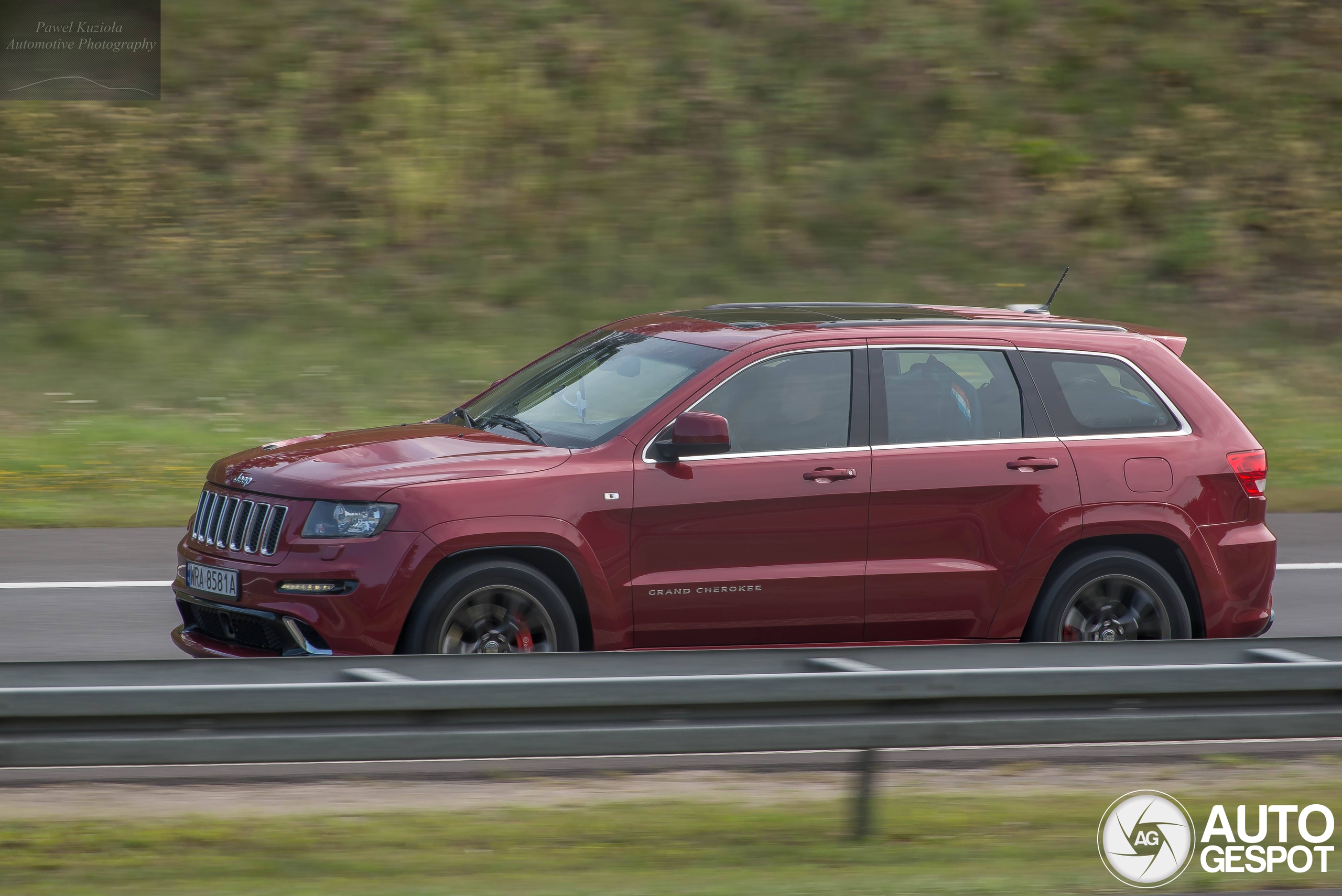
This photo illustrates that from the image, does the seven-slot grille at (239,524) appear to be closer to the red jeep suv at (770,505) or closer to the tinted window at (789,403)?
the red jeep suv at (770,505)

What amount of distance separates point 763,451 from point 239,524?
7.31 ft

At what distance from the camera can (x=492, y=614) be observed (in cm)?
650

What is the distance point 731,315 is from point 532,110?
41.2 ft

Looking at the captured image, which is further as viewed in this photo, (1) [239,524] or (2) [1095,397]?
(2) [1095,397]

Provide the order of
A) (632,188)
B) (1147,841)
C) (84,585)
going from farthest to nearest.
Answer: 1. (632,188)
2. (84,585)
3. (1147,841)

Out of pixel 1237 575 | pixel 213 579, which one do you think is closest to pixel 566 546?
pixel 213 579

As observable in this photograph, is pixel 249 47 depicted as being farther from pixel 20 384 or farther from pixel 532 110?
pixel 20 384

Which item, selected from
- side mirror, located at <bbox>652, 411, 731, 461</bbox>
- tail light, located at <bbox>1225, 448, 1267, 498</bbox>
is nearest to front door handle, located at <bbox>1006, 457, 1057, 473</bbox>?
tail light, located at <bbox>1225, 448, 1267, 498</bbox>

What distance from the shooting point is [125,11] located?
2028cm

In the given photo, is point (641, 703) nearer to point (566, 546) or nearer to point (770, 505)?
point (566, 546)

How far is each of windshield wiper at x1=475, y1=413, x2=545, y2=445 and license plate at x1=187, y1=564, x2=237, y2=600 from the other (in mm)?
1385

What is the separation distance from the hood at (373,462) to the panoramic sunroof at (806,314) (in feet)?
4.22

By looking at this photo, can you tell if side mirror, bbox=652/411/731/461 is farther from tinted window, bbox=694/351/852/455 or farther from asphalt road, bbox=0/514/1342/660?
asphalt road, bbox=0/514/1342/660

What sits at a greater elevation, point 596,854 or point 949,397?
point 949,397
